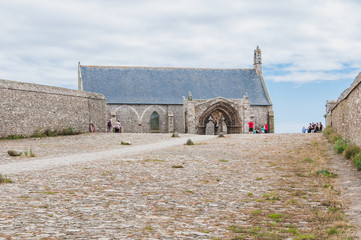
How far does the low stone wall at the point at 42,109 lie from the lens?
2438 centimetres

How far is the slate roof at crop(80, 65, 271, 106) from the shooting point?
47.8m

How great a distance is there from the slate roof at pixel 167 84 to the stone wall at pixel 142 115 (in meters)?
0.59

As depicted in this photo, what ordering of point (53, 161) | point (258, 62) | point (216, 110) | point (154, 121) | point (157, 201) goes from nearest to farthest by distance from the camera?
1. point (157, 201)
2. point (53, 161)
3. point (216, 110)
4. point (154, 121)
5. point (258, 62)

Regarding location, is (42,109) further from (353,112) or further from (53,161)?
(353,112)

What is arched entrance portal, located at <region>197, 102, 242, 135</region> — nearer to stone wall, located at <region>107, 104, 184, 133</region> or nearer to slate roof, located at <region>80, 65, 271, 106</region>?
stone wall, located at <region>107, 104, 184, 133</region>

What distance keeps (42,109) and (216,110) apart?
2019 cm

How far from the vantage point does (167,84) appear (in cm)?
5016

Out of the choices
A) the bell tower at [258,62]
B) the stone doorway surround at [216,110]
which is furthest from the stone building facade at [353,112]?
the bell tower at [258,62]

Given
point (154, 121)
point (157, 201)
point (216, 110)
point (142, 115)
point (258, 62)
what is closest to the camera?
point (157, 201)

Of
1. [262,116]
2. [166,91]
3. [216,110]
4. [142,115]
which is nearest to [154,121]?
[142,115]

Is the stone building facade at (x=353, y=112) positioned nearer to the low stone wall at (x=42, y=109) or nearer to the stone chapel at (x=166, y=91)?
the low stone wall at (x=42, y=109)

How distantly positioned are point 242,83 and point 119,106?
1560cm

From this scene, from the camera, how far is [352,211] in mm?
6648

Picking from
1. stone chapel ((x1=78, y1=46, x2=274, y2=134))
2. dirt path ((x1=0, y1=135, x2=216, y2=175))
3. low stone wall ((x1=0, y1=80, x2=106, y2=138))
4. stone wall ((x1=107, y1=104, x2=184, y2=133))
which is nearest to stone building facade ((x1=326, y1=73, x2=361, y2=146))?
dirt path ((x1=0, y1=135, x2=216, y2=175))
